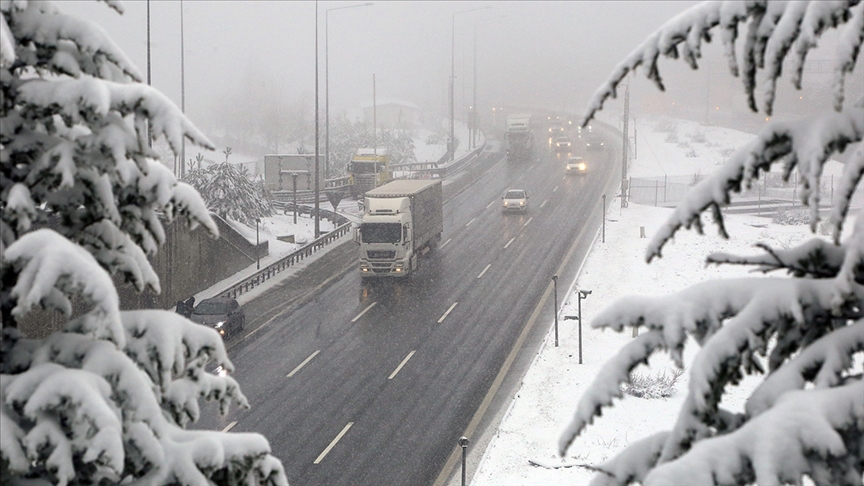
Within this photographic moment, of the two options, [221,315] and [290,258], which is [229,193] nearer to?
[290,258]

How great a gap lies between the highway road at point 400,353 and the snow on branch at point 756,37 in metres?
18.7

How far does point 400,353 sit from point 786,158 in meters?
27.6

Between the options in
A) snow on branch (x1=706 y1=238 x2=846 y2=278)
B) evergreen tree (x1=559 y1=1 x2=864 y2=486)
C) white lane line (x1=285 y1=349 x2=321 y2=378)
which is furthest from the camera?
white lane line (x1=285 y1=349 x2=321 y2=378)

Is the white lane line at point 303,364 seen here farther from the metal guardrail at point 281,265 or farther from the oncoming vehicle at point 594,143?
the oncoming vehicle at point 594,143

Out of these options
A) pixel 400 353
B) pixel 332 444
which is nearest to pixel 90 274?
pixel 332 444

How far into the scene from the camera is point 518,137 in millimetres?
83250

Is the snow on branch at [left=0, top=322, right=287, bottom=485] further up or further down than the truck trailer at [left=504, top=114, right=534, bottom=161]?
further down

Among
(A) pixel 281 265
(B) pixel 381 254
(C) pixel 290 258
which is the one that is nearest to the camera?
(B) pixel 381 254

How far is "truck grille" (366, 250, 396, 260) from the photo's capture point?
A: 3969 centimetres

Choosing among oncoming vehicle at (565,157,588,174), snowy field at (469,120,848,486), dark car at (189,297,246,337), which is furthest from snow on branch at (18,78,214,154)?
oncoming vehicle at (565,157,588,174)

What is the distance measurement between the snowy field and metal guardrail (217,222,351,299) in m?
14.1

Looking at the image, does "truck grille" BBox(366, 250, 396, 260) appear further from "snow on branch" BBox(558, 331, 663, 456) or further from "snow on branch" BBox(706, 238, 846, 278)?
"snow on branch" BBox(706, 238, 846, 278)

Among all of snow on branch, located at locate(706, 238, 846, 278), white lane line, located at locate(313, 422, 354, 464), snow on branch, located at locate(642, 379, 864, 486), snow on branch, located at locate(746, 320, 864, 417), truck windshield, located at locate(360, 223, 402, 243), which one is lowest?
white lane line, located at locate(313, 422, 354, 464)

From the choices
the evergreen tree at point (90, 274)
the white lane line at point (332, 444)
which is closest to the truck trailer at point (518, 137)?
the white lane line at point (332, 444)
